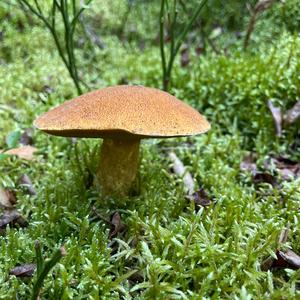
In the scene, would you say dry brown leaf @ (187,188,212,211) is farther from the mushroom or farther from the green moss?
the mushroom

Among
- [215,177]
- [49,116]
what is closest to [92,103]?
[49,116]

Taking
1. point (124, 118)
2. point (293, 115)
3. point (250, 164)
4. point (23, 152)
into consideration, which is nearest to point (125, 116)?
point (124, 118)

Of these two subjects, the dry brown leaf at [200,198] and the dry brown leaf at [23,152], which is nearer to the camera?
the dry brown leaf at [200,198]

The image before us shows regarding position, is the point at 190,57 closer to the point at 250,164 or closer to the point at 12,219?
the point at 250,164

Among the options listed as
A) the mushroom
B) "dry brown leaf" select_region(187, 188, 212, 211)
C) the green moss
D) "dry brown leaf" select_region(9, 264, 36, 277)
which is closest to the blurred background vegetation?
the green moss

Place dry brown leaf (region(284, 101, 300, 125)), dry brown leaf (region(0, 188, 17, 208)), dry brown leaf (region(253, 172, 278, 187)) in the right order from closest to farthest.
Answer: dry brown leaf (region(0, 188, 17, 208))
dry brown leaf (region(253, 172, 278, 187))
dry brown leaf (region(284, 101, 300, 125))

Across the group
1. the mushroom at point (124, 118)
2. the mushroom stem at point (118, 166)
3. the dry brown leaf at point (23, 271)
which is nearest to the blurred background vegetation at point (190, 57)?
the mushroom stem at point (118, 166)

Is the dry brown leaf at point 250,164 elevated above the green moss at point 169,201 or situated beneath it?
situated beneath

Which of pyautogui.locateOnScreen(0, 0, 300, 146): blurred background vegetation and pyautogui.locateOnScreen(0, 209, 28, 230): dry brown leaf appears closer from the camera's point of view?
pyautogui.locateOnScreen(0, 209, 28, 230): dry brown leaf

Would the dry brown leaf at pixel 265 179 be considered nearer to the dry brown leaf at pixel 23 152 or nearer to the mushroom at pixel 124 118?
the mushroom at pixel 124 118
